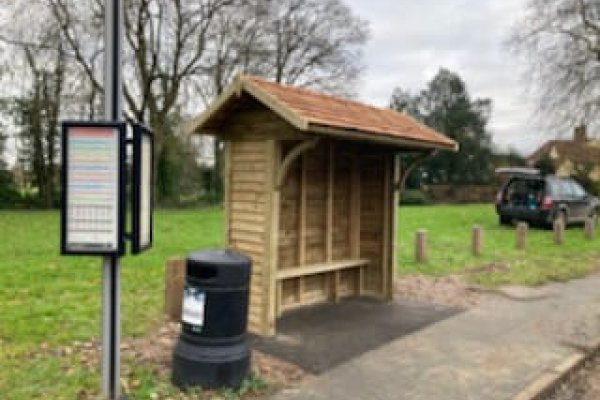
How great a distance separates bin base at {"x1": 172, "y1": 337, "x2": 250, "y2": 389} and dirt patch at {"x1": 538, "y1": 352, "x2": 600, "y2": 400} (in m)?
2.48

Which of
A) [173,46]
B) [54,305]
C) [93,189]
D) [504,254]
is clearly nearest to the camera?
[93,189]

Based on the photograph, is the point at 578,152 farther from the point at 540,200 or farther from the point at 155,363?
the point at 155,363

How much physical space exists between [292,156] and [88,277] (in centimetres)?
431

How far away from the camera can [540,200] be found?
1623cm

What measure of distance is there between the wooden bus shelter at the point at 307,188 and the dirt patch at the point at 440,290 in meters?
0.74

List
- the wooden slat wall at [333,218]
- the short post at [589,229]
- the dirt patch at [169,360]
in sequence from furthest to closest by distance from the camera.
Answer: the short post at [589,229]
the wooden slat wall at [333,218]
the dirt patch at [169,360]

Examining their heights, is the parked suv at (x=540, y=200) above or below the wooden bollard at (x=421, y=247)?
above

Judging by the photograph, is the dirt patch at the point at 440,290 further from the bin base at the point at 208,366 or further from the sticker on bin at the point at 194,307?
the sticker on bin at the point at 194,307

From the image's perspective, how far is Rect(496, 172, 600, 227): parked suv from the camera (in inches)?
638

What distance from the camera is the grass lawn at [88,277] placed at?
439cm

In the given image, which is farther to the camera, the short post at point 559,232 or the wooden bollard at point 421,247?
the short post at point 559,232

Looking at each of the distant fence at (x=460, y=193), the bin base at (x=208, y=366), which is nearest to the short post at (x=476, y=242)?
the bin base at (x=208, y=366)

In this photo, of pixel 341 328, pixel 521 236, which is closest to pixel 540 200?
pixel 521 236

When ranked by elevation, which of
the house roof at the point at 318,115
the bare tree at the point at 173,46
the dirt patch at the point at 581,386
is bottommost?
the dirt patch at the point at 581,386
